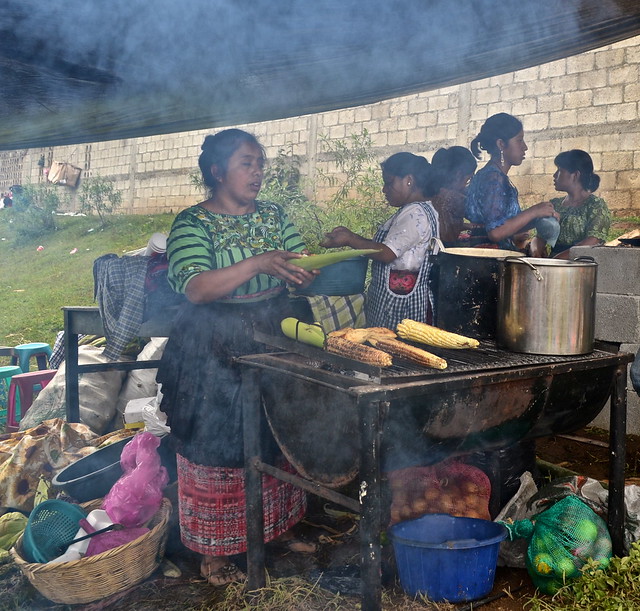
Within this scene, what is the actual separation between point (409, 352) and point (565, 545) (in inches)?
52.6

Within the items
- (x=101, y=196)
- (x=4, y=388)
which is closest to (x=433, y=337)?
(x=4, y=388)

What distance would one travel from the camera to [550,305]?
2471mm

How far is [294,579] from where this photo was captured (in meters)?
3.03

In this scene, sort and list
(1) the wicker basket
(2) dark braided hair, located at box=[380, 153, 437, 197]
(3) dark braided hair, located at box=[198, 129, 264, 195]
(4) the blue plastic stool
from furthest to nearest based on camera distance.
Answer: (4) the blue plastic stool
(2) dark braided hair, located at box=[380, 153, 437, 197]
(3) dark braided hair, located at box=[198, 129, 264, 195]
(1) the wicker basket

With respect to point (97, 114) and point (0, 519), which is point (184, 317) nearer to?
point (97, 114)

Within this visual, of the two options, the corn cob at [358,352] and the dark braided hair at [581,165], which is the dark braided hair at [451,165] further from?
the corn cob at [358,352]

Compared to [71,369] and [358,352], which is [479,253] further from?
[71,369]

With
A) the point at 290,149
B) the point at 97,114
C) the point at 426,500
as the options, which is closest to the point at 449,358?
the point at 426,500

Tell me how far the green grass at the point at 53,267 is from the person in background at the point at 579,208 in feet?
26.8

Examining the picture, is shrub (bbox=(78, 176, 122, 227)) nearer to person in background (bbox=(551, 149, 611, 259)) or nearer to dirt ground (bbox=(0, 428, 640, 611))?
person in background (bbox=(551, 149, 611, 259))

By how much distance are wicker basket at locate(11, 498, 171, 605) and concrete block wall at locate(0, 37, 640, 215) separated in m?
6.84

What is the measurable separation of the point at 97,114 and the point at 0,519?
94.9 inches

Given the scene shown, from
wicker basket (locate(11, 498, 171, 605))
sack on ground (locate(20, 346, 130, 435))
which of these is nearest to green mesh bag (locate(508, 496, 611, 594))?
wicker basket (locate(11, 498, 171, 605))

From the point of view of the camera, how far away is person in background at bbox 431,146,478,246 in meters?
4.28
